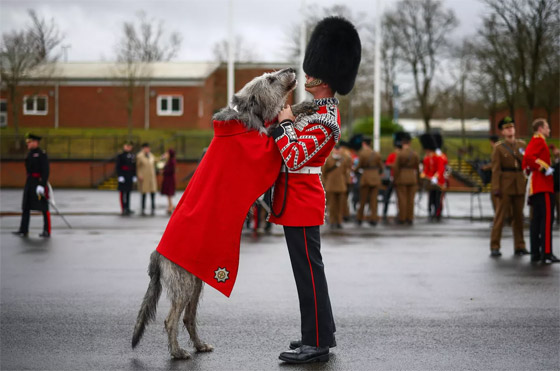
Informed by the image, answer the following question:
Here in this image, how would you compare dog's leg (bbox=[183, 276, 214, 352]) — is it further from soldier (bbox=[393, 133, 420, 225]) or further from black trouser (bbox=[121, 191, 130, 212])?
black trouser (bbox=[121, 191, 130, 212])

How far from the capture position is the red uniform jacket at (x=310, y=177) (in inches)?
199

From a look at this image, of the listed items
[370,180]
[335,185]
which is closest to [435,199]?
[370,180]

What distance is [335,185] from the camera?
16.6 metres

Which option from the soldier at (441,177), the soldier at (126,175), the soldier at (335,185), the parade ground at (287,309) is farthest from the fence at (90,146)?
the parade ground at (287,309)

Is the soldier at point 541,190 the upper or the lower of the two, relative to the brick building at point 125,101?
lower

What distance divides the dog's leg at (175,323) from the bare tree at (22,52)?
32.1 m

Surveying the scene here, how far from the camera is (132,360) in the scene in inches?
207

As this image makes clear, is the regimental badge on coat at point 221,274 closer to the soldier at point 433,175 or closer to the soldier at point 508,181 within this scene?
the soldier at point 508,181

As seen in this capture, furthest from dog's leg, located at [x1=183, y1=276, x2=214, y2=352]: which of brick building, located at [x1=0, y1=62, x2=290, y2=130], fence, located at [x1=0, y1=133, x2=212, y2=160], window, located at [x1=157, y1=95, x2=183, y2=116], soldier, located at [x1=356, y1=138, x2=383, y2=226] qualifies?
window, located at [x1=157, y1=95, x2=183, y2=116]

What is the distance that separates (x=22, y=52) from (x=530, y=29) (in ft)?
83.6

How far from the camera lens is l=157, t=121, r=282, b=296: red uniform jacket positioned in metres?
5.05

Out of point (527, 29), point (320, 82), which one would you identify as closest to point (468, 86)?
point (527, 29)

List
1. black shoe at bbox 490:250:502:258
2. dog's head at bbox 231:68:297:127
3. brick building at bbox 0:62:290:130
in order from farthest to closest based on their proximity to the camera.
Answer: brick building at bbox 0:62:290:130 < black shoe at bbox 490:250:502:258 < dog's head at bbox 231:68:297:127

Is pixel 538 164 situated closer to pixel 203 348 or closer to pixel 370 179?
pixel 203 348
